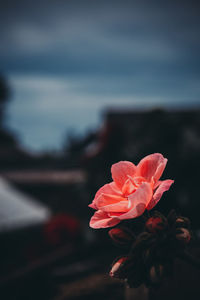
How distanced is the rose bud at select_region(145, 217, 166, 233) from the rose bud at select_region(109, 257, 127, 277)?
0.24ft

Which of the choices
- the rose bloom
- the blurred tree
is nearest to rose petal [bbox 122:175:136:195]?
the rose bloom

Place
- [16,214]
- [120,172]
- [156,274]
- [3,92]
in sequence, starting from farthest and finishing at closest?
[3,92], [16,214], [120,172], [156,274]

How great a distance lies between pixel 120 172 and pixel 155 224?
0.44 ft

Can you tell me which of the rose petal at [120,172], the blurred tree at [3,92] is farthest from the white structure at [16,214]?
the blurred tree at [3,92]

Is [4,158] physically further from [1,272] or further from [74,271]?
[74,271]

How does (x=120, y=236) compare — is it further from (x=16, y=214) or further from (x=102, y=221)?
(x=16, y=214)

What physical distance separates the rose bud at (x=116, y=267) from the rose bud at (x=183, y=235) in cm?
10

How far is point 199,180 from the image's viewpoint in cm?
267

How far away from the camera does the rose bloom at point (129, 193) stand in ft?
1.59

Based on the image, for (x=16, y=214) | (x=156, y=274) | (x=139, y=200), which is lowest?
(x=156, y=274)

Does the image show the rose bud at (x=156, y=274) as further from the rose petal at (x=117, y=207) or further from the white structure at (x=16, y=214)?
the white structure at (x=16, y=214)

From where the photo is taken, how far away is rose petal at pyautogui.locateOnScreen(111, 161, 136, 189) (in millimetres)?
583

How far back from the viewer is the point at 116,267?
51 cm

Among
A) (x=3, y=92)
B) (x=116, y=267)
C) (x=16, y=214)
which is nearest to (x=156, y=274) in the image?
(x=116, y=267)
